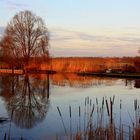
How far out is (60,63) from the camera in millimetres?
41219

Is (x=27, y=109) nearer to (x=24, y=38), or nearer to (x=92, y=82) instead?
(x=92, y=82)

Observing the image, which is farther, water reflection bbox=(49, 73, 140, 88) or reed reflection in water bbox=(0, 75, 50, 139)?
water reflection bbox=(49, 73, 140, 88)

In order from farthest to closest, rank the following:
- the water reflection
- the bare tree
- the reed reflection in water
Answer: the bare tree, the water reflection, the reed reflection in water

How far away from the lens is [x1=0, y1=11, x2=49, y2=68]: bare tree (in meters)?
46.0

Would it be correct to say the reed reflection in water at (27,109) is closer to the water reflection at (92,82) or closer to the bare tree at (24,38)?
the water reflection at (92,82)

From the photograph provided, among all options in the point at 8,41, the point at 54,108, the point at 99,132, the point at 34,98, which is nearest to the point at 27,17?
the point at 8,41

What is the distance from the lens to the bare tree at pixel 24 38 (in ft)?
151

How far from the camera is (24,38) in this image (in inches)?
1847

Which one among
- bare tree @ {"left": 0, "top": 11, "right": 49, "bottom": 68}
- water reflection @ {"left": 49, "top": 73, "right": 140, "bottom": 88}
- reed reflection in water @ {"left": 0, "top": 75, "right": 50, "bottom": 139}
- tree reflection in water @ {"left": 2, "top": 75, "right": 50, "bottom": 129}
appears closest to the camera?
reed reflection in water @ {"left": 0, "top": 75, "right": 50, "bottom": 139}

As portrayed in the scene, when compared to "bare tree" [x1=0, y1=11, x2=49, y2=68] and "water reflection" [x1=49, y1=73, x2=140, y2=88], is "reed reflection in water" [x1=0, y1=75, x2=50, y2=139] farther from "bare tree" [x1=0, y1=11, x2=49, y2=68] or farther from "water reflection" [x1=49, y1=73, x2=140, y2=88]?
"bare tree" [x1=0, y1=11, x2=49, y2=68]

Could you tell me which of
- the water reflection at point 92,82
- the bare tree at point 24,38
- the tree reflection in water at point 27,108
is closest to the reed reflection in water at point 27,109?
the tree reflection in water at point 27,108

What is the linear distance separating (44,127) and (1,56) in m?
38.8

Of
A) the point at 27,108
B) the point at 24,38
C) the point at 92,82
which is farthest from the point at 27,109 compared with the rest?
the point at 24,38

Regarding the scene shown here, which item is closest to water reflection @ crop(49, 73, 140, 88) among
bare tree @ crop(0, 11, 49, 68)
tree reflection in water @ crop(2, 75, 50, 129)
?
tree reflection in water @ crop(2, 75, 50, 129)
